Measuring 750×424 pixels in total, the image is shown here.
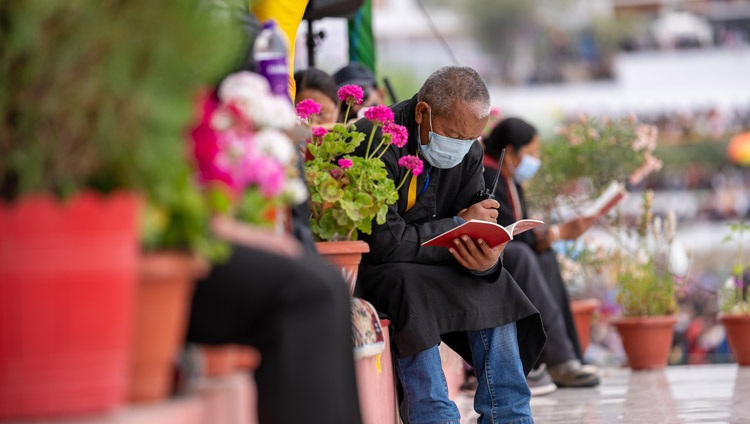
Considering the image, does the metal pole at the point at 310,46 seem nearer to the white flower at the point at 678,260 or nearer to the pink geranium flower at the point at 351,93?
the pink geranium flower at the point at 351,93

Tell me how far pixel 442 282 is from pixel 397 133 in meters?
0.54

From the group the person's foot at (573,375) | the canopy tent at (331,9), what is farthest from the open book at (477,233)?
the person's foot at (573,375)

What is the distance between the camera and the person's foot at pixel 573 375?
721 cm

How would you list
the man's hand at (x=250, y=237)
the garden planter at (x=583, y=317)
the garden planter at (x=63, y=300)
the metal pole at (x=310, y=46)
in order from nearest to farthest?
the garden planter at (x=63, y=300)
the man's hand at (x=250, y=237)
the metal pole at (x=310, y=46)
the garden planter at (x=583, y=317)

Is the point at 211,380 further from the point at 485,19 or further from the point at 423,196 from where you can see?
the point at 485,19

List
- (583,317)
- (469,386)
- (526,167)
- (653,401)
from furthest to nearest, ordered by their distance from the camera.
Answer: (583,317) → (469,386) → (526,167) → (653,401)

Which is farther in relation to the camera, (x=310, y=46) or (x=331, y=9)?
(x=310, y=46)

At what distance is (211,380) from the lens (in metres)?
2.43

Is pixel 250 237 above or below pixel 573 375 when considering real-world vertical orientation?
above

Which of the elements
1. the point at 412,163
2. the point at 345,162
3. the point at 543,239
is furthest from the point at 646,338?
the point at 345,162

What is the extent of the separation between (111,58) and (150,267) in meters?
0.32

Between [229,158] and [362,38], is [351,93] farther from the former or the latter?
[362,38]

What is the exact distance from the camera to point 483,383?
4473 mm

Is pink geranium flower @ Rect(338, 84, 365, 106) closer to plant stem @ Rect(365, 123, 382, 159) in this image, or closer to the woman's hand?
plant stem @ Rect(365, 123, 382, 159)
